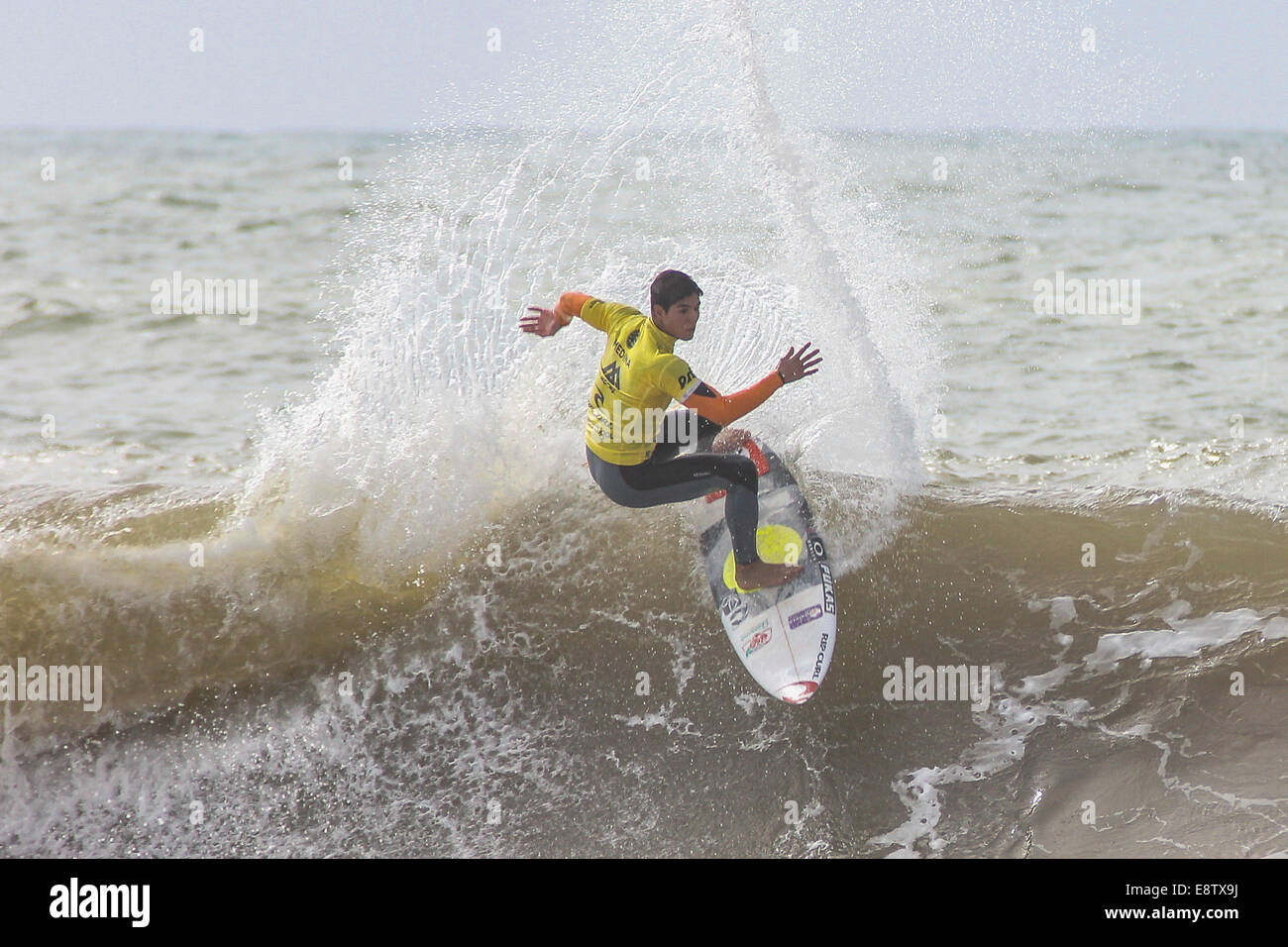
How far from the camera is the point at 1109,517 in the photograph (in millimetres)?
7391

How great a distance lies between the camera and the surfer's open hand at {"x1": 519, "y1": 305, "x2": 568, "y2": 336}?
232 inches

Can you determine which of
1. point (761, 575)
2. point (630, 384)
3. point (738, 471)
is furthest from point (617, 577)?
point (630, 384)

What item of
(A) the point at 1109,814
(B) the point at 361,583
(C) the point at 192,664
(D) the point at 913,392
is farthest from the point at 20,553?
(A) the point at 1109,814

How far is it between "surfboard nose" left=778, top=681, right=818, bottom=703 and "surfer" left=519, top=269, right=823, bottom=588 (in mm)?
628

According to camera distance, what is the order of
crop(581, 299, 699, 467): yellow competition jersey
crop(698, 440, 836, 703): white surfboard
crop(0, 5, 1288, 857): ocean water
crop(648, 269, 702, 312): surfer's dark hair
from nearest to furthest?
crop(648, 269, 702, 312): surfer's dark hair
crop(581, 299, 699, 467): yellow competition jersey
crop(0, 5, 1288, 857): ocean water
crop(698, 440, 836, 703): white surfboard

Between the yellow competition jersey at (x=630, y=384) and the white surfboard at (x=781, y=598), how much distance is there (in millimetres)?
1125

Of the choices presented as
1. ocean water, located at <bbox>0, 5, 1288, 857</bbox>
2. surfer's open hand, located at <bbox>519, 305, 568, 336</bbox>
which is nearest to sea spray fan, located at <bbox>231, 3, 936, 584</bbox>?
ocean water, located at <bbox>0, 5, 1288, 857</bbox>

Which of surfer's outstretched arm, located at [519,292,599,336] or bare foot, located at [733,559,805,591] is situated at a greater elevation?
surfer's outstretched arm, located at [519,292,599,336]

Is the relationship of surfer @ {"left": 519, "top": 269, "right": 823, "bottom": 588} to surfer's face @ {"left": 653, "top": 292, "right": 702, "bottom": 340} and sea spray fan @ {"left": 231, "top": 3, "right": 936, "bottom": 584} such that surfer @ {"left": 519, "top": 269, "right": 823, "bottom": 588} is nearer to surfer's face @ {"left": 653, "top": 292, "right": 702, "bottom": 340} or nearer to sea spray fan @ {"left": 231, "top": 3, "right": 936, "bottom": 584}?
surfer's face @ {"left": 653, "top": 292, "right": 702, "bottom": 340}

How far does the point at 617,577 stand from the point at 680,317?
215 centimetres

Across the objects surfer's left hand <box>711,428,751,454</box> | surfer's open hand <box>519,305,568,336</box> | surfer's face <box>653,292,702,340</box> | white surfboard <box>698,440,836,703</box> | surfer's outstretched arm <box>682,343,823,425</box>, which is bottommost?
white surfboard <box>698,440,836,703</box>

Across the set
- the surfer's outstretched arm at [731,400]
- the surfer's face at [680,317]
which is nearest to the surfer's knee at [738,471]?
the surfer's outstretched arm at [731,400]

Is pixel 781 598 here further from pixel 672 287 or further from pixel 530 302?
pixel 530 302

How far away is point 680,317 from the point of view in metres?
5.06
